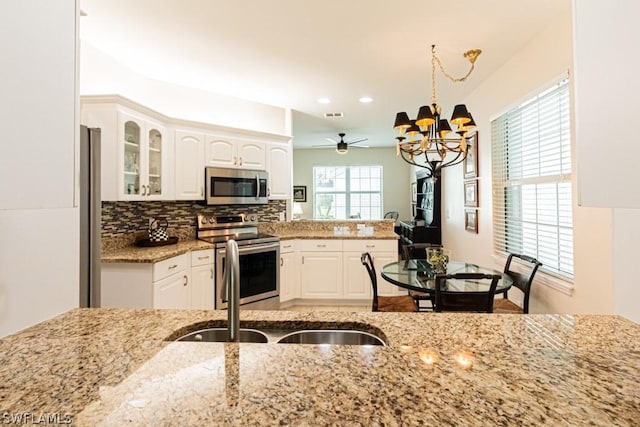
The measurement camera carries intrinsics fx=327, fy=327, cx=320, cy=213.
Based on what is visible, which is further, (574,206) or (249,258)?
(249,258)

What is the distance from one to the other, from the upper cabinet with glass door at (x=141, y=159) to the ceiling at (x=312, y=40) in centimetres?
65

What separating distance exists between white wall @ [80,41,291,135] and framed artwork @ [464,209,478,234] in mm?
2660

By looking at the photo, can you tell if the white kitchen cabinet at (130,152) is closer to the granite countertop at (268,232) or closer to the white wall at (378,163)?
the granite countertop at (268,232)

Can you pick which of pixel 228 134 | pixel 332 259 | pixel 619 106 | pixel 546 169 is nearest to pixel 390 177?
pixel 332 259

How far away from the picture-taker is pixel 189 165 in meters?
3.55

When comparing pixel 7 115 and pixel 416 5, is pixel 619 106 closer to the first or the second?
pixel 7 115

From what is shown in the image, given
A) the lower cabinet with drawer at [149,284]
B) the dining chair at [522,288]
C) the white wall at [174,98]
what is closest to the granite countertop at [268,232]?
the lower cabinet with drawer at [149,284]

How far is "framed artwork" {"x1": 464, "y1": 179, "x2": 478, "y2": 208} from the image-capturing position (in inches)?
153

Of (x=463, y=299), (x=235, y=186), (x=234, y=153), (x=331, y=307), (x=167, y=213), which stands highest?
(x=234, y=153)

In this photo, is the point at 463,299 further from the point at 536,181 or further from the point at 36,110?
the point at 36,110

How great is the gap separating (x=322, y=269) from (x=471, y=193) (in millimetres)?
2086

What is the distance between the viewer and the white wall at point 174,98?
112 inches

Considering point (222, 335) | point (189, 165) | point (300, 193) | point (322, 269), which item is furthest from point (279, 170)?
point (300, 193)

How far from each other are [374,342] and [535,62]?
2682 millimetres
